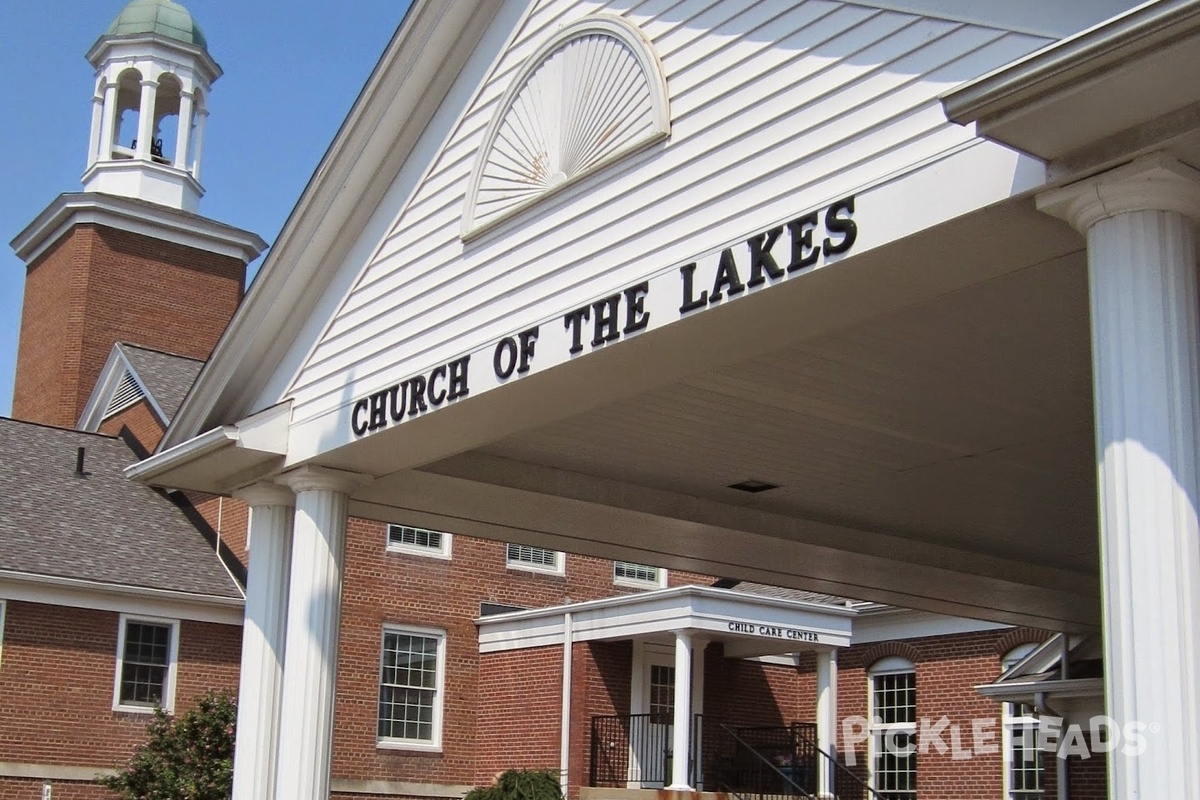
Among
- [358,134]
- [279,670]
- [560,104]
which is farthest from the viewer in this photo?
[279,670]

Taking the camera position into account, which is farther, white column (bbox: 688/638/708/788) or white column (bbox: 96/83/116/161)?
white column (bbox: 96/83/116/161)

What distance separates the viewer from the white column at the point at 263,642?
12.0 metres

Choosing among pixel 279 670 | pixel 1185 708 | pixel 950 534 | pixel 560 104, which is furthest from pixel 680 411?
pixel 1185 708

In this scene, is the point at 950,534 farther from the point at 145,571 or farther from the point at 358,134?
the point at 145,571

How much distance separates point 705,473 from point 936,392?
2.75 m

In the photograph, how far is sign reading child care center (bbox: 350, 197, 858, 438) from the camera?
7.68 m

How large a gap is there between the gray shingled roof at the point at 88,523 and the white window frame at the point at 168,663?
0.65 m

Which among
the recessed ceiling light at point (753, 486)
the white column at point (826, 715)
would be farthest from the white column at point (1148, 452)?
the white column at point (826, 715)

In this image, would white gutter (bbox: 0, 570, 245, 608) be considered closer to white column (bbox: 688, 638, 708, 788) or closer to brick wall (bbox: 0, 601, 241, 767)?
brick wall (bbox: 0, 601, 241, 767)

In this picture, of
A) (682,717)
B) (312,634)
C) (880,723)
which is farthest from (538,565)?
(312,634)

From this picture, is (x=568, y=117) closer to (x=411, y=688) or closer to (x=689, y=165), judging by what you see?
(x=689, y=165)

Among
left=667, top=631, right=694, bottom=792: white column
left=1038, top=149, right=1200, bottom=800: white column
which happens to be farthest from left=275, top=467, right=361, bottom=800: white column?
left=667, top=631, right=694, bottom=792: white column

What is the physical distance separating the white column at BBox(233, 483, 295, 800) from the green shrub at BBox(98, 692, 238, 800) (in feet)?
36.8

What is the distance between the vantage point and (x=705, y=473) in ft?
42.3
